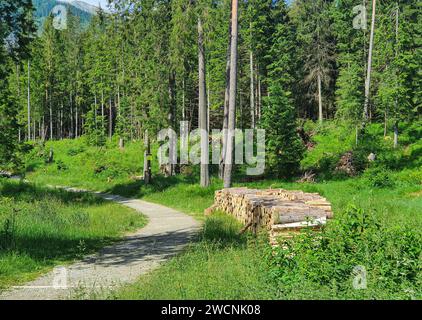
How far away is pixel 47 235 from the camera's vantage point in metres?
11.5

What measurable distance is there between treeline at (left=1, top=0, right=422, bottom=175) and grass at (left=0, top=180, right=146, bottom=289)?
213 inches

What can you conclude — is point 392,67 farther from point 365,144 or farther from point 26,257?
point 26,257

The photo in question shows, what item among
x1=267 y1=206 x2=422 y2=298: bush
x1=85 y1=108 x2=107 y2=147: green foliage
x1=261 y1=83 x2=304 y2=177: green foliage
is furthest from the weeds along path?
x1=85 y1=108 x2=107 y2=147: green foliage

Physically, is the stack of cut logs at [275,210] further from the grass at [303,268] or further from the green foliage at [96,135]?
the green foliage at [96,135]

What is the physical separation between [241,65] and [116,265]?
3829cm

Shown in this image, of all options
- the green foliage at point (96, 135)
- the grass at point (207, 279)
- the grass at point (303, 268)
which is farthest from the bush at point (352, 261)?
the green foliage at point (96, 135)

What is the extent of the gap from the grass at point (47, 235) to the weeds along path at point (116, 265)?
47cm

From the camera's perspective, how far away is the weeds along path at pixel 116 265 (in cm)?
710

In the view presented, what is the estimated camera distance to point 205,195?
21906 mm

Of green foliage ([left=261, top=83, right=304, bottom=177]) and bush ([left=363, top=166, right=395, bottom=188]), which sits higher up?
green foliage ([left=261, top=83, right=304, bottom=177])

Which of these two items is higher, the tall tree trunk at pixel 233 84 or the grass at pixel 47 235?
the tall tree trunk at pixel 233 84

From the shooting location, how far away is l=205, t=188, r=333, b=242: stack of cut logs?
34.0 feet

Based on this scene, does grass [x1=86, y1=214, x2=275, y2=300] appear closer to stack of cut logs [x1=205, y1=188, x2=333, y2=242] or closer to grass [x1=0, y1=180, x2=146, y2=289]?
stack of cut logs [x1=205, y1=188, x2=333, y2=242]
